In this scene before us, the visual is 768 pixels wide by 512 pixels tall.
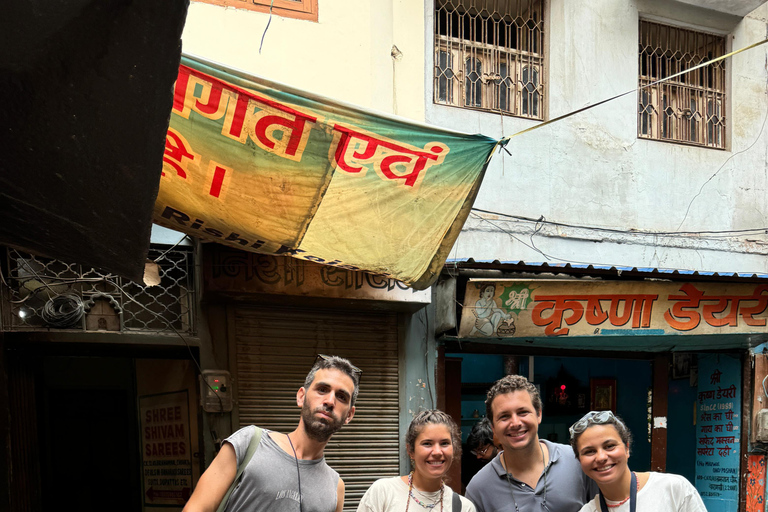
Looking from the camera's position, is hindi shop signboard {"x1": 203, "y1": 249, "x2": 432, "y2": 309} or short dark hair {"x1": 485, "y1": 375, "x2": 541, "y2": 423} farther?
hindi shop signboard {"x1": 203, "y1": 249, "x2": 432, "y2": 309}

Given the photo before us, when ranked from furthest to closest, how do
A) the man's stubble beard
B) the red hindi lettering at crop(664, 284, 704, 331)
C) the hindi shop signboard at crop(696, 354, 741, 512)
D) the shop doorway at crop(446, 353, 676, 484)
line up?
the shop doorway at crop(446, 353, 676, 484)
the hindi shop signboard at crop(696, 354, 741, 512)
the red hindi lettering at crop(664, 284, 704, 331)
the man's stubble beard

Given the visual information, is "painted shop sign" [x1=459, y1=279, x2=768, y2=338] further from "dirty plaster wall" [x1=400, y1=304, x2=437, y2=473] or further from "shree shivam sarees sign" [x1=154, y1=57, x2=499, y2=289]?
"shree shivam sarees sign" [x1=154, y1=57, x2=499, y2=289]

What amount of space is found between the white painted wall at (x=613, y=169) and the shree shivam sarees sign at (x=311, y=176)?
207cm

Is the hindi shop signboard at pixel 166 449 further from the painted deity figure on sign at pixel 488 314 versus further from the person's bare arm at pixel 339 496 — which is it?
the person's bare arm at pixel 339 496

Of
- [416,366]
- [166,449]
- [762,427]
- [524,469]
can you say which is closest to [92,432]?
[166,449]

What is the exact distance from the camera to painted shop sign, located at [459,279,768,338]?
6.56 meters

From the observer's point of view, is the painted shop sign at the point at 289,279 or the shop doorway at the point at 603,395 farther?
the shop doorway at the point at 603,395

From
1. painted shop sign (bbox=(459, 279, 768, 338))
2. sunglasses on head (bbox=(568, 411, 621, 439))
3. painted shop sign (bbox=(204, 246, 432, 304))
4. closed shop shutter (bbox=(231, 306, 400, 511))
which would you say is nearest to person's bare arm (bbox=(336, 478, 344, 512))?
sunglasses on head (bbox=(568, 411, 621, 439))

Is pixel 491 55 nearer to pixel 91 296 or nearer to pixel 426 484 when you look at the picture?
pixel 91 296

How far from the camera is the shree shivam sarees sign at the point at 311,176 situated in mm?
4113

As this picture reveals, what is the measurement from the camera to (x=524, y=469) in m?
3.40

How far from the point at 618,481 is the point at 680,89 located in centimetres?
664

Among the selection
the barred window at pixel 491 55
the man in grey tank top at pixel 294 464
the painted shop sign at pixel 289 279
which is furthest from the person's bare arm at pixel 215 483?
the barred window at pixel 491 55

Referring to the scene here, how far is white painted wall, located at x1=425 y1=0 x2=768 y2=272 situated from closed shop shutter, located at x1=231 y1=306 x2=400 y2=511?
1.29m
